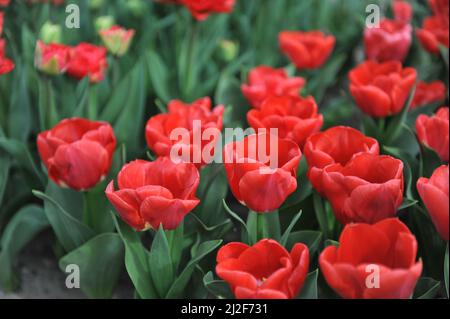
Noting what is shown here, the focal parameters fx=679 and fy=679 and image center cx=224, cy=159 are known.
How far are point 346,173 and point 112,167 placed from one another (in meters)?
0.44

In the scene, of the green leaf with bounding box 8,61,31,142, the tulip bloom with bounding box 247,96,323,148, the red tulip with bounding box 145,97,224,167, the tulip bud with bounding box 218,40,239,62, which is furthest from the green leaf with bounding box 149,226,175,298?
the tulip bud with bounding box 218,40,239,62

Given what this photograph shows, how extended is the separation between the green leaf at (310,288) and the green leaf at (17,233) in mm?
520

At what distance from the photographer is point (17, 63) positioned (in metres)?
1.29

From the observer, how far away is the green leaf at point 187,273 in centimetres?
88

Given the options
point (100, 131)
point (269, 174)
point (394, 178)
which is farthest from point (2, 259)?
point (394, 178)

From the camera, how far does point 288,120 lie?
95 cm

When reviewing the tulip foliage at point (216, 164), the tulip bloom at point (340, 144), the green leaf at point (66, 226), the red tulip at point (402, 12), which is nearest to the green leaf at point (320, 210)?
the tulip foliage at point (216, 164)

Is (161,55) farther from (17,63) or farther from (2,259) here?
(2,259)

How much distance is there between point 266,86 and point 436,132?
1.15 feet

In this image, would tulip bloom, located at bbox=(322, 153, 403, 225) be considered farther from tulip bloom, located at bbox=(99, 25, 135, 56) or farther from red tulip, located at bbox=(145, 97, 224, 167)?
tulip bloom, located at bbox=(99, 25, 135, 56)

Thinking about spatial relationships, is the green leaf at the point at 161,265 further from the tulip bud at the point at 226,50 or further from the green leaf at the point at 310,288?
the tulip bud at the point at 226,50

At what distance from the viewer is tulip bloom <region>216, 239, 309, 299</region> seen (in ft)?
2.28

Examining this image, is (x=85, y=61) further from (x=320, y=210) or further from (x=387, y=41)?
(x=387, y=41)

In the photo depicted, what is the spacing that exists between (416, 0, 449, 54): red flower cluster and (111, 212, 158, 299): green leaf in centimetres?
70
